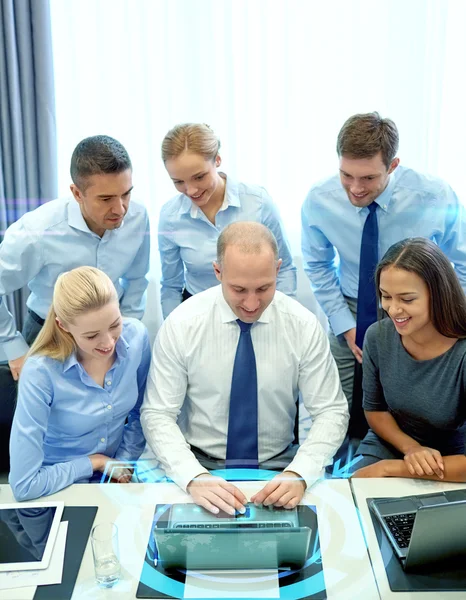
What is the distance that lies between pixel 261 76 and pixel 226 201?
87 centimetres

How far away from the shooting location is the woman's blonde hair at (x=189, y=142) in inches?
84.2

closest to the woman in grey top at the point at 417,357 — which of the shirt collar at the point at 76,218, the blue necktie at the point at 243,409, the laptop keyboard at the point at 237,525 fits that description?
the blue necktie at the point at 243,409

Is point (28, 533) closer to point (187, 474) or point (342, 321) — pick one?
point (187, 474)

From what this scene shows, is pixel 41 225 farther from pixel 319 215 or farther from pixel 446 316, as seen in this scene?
pixel 446 316

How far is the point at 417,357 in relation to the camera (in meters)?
1.83

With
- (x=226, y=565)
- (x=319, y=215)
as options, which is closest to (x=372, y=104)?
(x=319, y=215)

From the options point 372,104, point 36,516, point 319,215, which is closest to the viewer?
point 36,516

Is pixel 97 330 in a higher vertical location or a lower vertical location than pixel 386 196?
lower

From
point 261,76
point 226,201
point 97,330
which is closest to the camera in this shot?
point 97,330

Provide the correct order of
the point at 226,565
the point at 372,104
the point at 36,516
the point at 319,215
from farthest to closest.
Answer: the point at 372,104
the point at 319,215
the point at 36,516
the point at 226,565

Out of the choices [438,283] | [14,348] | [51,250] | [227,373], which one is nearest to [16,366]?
[14,348]

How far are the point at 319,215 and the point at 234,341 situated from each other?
770mm

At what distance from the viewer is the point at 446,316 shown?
1.75 m

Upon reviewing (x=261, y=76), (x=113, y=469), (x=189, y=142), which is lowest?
(x=113, y=469)
